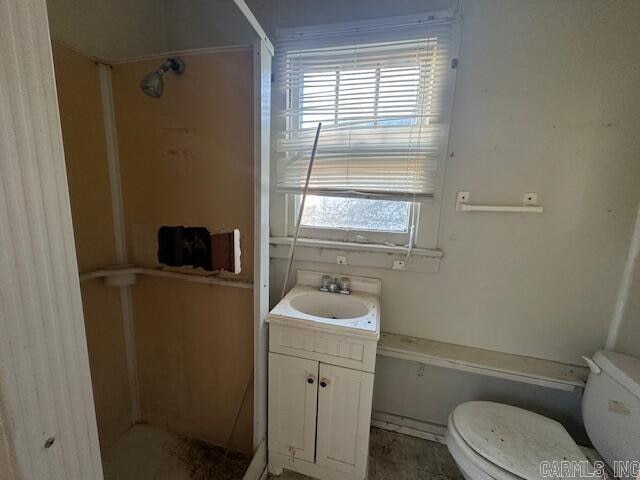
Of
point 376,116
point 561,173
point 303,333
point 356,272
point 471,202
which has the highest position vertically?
point 376,116

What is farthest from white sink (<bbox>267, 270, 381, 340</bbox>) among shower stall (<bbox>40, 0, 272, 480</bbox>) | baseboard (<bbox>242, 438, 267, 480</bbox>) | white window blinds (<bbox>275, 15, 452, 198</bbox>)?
baseboard (<bbox>242, 438, 267, 480</bbox>)

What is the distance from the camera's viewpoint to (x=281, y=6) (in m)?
1.32

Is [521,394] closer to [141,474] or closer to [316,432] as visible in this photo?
[316,432]

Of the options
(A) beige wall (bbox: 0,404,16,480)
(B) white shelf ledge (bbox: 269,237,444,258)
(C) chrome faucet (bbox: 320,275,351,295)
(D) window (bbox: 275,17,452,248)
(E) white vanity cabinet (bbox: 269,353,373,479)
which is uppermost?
(D) window (bbox: 275,17,452,248)

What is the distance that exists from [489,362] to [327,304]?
0.81 metres

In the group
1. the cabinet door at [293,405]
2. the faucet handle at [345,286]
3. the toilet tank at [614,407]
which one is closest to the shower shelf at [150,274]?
the cabinet door at [293,405]

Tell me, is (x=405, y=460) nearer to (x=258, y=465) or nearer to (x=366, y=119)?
(x=258, y=465)

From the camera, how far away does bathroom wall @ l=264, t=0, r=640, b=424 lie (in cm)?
107

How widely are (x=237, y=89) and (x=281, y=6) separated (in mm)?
604

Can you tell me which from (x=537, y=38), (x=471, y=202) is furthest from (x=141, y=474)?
(x=537, y=38)

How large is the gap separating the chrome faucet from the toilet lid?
0.71 metres

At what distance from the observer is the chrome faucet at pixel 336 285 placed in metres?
1.41

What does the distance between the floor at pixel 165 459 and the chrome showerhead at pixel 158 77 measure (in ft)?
5.66

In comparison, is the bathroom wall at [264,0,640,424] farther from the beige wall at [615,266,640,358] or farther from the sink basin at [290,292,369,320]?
the sink basin at [290,292,369,320]
